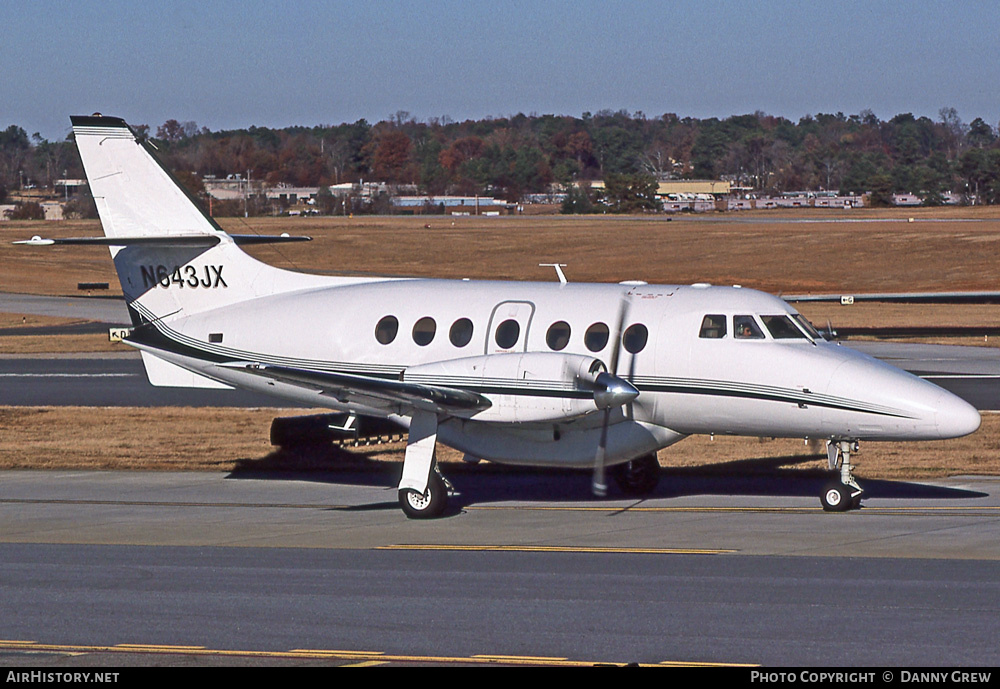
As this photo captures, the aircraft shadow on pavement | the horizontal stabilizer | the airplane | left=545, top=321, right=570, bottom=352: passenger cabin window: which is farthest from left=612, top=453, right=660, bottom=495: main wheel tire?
the horizontal stabilizer

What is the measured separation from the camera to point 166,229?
66.7 ft

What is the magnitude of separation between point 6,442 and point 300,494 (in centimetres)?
851

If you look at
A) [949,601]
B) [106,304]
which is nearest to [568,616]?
[949,601]

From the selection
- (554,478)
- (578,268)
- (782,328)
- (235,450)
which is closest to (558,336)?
(782,328)

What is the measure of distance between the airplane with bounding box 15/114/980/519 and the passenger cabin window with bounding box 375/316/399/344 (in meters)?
0.02

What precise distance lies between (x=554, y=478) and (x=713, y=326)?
16.7 ft

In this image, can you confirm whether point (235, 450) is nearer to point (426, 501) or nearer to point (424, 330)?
point (424, 330)

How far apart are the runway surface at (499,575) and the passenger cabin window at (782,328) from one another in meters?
2.54

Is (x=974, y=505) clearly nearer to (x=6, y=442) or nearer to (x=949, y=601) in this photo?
(x=949, y=601)

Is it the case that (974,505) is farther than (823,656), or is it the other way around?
(974,505)

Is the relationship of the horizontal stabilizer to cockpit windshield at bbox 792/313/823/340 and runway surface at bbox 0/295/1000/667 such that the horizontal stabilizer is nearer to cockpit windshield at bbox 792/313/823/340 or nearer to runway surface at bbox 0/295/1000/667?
runway surface at bbox 0/295/1000/667

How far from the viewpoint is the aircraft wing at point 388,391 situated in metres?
16.5
